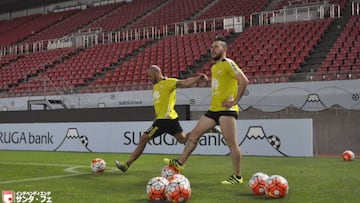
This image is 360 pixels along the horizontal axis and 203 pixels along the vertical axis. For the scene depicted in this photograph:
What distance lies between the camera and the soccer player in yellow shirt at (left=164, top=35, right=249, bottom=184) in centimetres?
692

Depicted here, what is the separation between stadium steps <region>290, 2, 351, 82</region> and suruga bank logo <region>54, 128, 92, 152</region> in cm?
770

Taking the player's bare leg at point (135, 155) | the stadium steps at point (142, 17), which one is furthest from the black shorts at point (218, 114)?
the stadium steps at point (142, 17)

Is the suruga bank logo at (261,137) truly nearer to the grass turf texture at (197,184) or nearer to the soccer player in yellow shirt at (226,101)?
the grass turf texture at (197,184)

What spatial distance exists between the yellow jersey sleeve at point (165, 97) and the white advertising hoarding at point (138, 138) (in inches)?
228

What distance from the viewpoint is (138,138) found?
15945mm

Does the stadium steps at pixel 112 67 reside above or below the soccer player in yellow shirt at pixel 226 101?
above

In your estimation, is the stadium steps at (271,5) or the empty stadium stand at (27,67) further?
the stadium steps at (271,5)

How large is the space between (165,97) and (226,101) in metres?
1.87

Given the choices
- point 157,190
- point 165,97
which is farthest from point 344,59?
point 157,190

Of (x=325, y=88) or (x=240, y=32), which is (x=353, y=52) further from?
(x=240, y=32)

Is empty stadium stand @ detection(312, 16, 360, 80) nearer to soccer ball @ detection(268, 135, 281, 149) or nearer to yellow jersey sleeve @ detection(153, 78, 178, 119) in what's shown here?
soccer ball @ detection(268, 135, 281, 149)

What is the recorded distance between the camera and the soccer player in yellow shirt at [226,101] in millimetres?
6920

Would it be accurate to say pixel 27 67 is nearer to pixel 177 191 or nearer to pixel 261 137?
pixel 261 137

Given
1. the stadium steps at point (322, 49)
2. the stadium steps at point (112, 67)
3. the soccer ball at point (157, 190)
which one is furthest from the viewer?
the stadium steps at point (112, 67)
